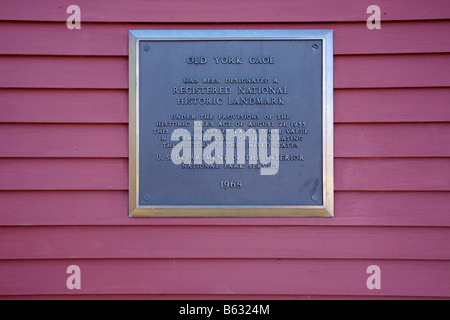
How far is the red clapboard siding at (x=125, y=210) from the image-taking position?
183cm

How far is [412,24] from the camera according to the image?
1.81 metres

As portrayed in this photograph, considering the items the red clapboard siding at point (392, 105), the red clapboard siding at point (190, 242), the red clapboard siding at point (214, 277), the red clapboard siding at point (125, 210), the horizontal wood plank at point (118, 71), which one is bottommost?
the red clapboard siding at point (214, 277)

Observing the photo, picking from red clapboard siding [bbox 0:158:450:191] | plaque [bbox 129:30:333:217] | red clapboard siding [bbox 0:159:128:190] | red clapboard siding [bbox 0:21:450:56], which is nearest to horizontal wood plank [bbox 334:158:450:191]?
red clapboard siding [bbox 0:158:450:191]

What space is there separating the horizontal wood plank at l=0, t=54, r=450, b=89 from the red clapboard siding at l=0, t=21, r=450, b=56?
0.04 m

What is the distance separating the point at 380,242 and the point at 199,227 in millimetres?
1078

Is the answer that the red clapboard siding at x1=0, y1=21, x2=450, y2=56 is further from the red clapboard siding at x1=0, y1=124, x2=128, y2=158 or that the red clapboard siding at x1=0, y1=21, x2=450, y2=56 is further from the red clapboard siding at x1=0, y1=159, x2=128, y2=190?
the red clapboard siding at x1=0, y1=159, x2=128, y2=190

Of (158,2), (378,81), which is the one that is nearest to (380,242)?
(378,81)

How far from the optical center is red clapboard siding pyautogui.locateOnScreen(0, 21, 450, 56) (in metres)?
1.81

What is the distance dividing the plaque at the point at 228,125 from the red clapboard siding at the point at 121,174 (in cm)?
11

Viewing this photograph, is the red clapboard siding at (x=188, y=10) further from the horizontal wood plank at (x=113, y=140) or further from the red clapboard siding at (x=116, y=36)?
the horizontal wood plank at (x=113, y=140)

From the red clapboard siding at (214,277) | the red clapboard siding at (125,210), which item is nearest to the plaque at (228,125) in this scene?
the red clapboard siding at (125,210)

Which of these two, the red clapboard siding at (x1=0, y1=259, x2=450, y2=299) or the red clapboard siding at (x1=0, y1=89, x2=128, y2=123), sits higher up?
the red clapboard siding at (x1=0, y1=89, x2=128, y2=123)

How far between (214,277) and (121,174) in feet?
2.72

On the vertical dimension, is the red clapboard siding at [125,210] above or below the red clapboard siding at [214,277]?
above
